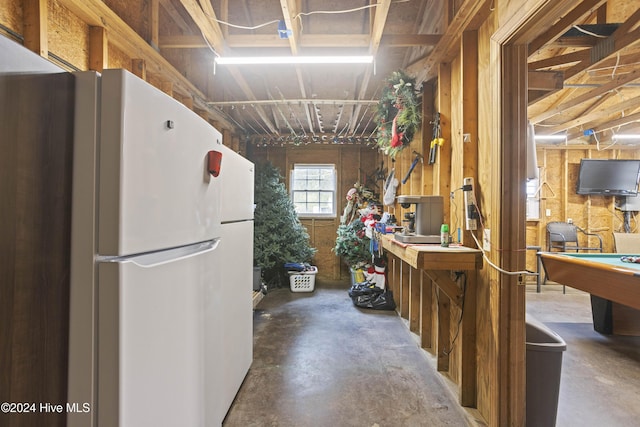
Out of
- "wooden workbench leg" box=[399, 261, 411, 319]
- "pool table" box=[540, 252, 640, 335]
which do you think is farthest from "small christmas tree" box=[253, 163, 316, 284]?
"pool table" box=[540, 252, 640, 335]

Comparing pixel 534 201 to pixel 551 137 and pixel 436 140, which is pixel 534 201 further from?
pixel 436 140

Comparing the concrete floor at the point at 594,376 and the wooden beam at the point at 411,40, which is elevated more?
the wooden beam at the point at 411,40

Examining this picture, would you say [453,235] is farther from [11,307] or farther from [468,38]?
[11,307]

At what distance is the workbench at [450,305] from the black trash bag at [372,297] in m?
1.11

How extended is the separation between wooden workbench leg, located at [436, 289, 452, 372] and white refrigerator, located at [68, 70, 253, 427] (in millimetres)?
1902

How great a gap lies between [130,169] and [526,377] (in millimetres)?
2183

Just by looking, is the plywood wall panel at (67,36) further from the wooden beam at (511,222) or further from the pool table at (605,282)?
the pool table at (605,282)

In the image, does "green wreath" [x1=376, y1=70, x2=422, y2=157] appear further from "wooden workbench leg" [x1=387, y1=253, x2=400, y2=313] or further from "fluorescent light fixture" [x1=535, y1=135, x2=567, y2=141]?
"fluorescent light fixture" [x1=535, y1=135, x2=567, y2=141]

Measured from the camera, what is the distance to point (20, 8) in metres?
1.57

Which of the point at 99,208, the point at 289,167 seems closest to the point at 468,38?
the point at 99,208

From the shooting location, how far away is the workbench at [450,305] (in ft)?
5.91

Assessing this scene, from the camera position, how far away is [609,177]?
5.18 meters

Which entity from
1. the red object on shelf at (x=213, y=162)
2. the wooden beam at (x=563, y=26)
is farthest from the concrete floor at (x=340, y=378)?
the wooden beam at (x=563, y=26)

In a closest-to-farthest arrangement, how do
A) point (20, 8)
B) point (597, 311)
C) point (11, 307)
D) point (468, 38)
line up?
point (11, 307)
point (20, 8)
point (468, 38)
point (597, 311)
